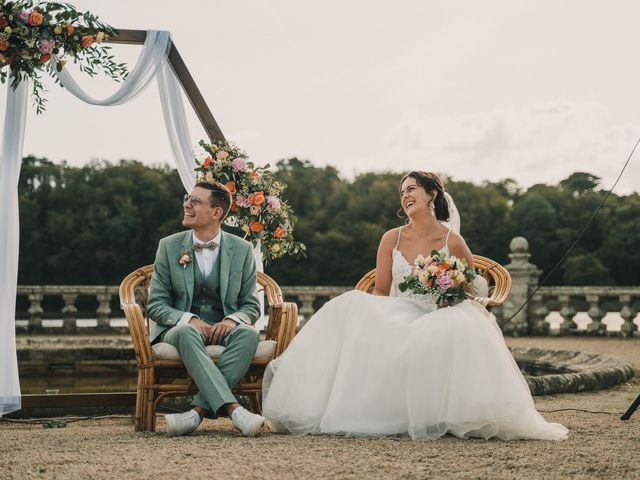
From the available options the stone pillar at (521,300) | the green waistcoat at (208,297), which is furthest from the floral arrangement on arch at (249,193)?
the stone pillar at (521,300)

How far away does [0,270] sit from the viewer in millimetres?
6234

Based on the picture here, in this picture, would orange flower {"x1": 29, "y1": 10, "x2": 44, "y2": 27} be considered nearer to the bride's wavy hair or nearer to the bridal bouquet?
the bride's wavy hair

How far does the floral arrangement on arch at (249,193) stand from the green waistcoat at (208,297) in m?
1.33

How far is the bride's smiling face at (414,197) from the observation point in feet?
19.9

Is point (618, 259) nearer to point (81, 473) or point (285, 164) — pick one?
point (285, 164)

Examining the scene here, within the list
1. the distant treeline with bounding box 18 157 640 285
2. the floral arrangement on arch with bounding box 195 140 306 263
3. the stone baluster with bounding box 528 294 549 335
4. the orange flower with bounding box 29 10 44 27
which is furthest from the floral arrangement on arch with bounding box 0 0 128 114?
the distant treeline with bounding box 18 157 640 285

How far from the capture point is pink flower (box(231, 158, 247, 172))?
7102mm

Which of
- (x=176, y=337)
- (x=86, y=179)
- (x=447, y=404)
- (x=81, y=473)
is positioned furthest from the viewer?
(x=86, y=179)

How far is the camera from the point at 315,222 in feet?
133

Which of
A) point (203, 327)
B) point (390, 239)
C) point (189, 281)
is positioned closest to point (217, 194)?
point (189, 281)

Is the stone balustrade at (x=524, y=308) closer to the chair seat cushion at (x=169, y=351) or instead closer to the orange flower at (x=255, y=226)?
the orange flower at (x=255, y=226)

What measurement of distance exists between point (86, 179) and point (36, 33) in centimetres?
3235

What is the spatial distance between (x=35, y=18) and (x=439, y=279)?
3.28 meters

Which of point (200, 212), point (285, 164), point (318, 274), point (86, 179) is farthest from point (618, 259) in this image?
point (200, 212)
